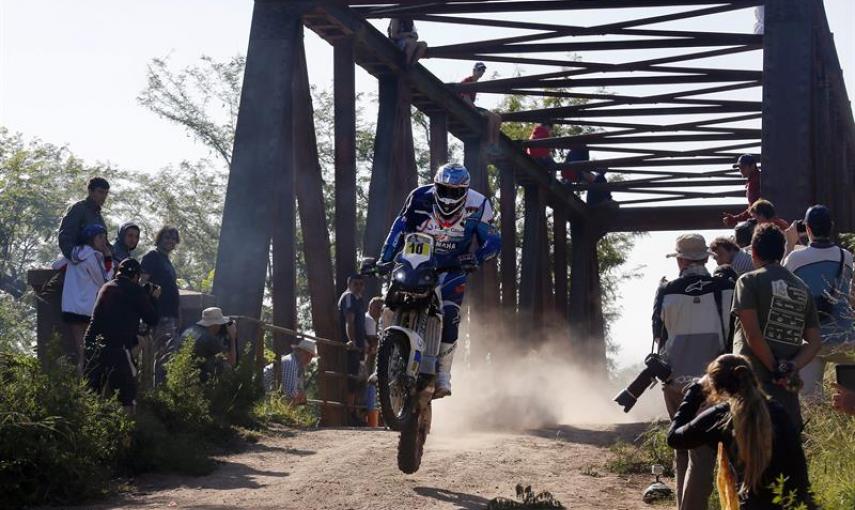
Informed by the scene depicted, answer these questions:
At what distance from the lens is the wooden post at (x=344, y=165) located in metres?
17.7

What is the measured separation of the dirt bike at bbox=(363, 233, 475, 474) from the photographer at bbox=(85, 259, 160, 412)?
6.45ft

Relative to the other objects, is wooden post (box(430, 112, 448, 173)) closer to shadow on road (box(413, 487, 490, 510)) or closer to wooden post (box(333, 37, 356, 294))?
wooden post (box(333, 37, 356, 294))

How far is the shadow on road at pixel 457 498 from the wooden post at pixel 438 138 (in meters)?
13.1

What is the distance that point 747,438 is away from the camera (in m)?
5.94

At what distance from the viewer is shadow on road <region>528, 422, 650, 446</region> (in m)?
13.5

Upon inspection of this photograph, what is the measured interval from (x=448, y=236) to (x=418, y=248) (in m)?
0.39

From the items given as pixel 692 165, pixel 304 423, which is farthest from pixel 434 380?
pixel 692 165

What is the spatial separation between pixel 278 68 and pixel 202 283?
31852 millimetres

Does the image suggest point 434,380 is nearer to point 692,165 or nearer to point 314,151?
point 314,151

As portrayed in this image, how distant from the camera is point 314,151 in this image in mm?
17391

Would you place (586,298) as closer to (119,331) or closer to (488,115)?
(488,115)

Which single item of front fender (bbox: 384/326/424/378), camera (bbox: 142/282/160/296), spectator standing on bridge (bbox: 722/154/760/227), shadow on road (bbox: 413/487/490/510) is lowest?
shadow on road (bbox: 413/487/490/510)

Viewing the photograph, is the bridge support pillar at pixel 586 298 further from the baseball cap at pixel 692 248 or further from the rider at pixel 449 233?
the baseball cap at pixel 692 248

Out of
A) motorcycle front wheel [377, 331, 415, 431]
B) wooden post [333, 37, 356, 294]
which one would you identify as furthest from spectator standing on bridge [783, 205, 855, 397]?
wooden post [333, 37, 356, 294]
